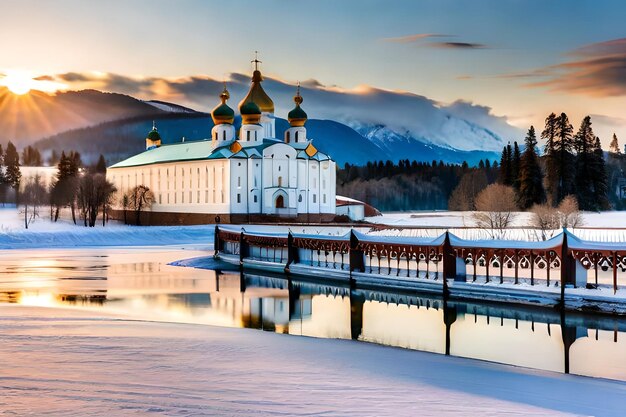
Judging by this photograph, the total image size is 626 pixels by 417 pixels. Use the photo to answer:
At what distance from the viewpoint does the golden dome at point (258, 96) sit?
92.6 meters

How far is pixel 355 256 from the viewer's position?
3148 cm

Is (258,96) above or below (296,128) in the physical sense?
above

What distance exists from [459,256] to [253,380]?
1640 cm

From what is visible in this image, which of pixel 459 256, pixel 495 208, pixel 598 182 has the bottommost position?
pixel 459 256

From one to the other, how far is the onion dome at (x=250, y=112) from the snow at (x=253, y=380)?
72.3 m

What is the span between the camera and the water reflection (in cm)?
1667

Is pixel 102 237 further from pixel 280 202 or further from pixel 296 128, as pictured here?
pixel 296 128

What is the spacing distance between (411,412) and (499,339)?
8845 millimetres

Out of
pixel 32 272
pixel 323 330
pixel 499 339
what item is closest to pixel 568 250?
pixel 499 339

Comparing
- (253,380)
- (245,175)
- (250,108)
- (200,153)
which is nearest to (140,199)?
(200,153)

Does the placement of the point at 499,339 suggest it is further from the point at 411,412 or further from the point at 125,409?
the point at 125,409

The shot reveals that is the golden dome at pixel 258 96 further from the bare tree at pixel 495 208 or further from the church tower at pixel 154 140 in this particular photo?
the bare tree at pixel 495 208

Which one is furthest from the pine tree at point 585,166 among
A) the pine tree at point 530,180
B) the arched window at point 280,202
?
the arched window at point 280,202

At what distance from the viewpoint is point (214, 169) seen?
85.9m
